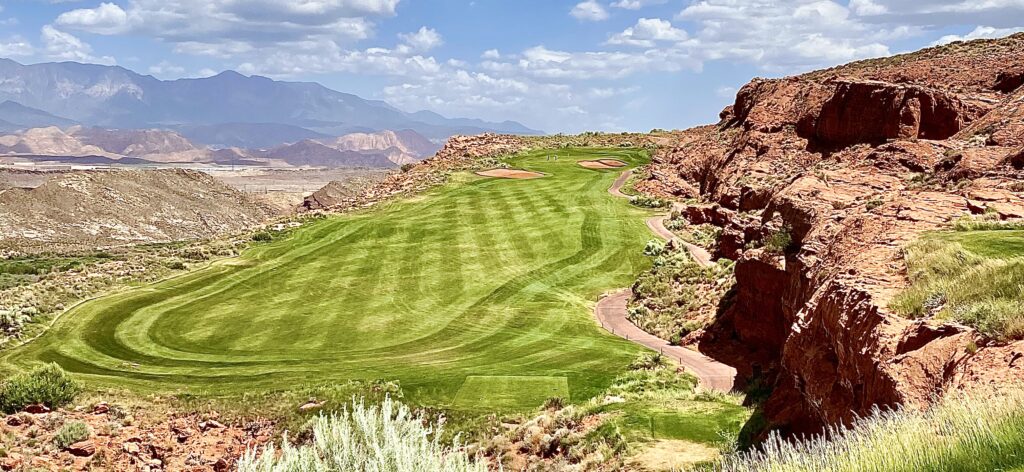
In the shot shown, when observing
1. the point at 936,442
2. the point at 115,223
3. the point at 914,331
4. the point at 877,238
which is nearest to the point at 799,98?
the point at 877,238

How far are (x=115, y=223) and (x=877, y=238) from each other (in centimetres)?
10202

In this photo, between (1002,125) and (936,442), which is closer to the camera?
(936,442)

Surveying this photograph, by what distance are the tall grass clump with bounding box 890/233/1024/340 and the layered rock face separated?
0.22 meters

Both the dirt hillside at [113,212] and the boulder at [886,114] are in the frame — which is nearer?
the boulder at [886,114]

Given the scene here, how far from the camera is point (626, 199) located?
52.8m

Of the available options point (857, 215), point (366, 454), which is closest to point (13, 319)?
point (366, 454)

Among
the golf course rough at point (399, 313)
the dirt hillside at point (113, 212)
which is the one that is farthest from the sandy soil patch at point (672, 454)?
the dirt hillside at point (113, 212)

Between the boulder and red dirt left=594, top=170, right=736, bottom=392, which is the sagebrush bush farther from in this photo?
the boulder

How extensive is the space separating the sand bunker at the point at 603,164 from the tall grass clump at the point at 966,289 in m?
55.5

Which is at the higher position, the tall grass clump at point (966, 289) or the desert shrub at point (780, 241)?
the tall grass clump at point (966, 289)

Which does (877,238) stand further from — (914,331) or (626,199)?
(626,199)

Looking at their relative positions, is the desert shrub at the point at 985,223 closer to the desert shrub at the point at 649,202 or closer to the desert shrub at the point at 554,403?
the desert shrub at the point at 554,403

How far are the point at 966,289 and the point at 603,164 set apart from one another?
59.5 meters

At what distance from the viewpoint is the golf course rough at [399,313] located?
23797 mm
